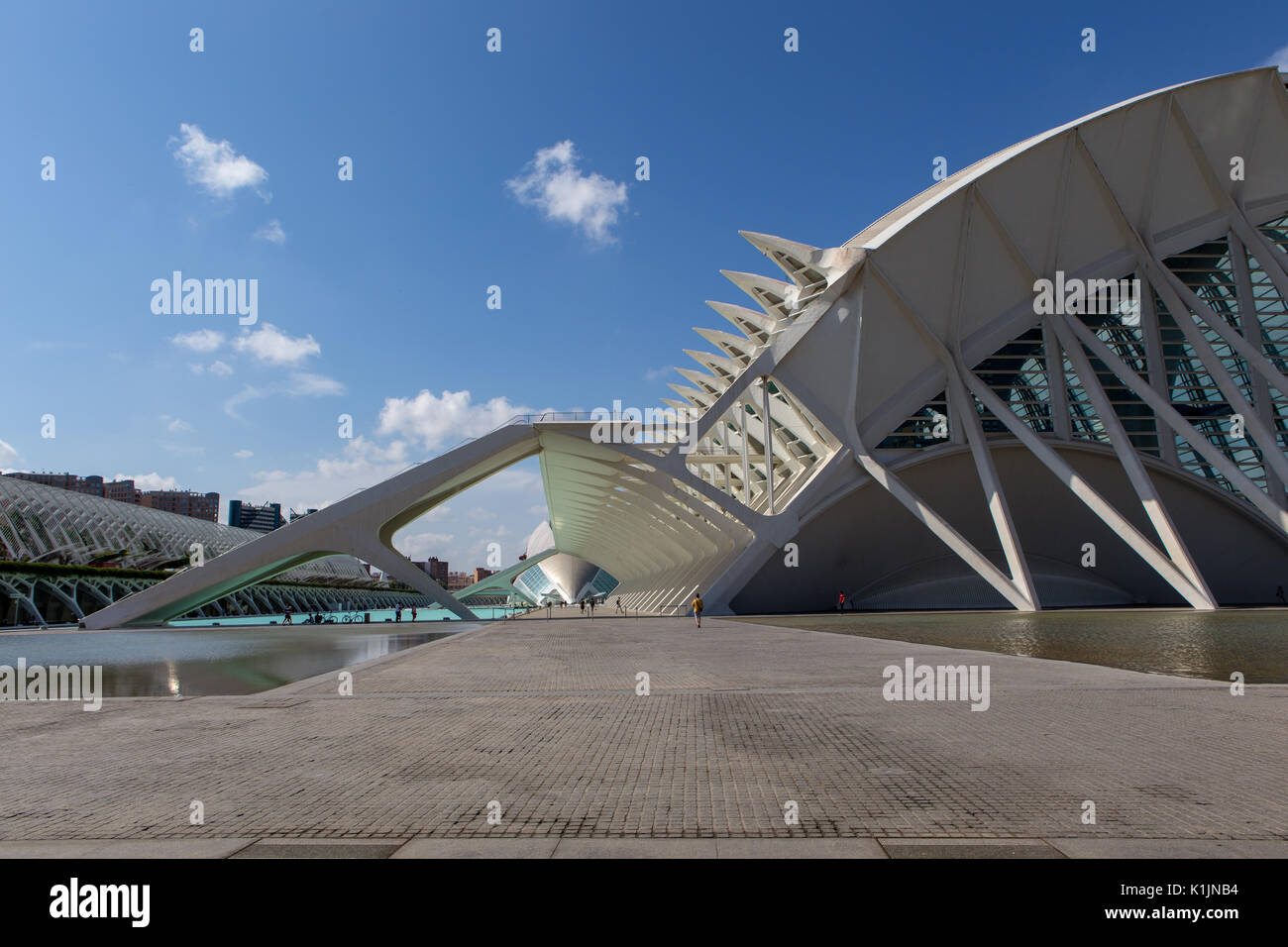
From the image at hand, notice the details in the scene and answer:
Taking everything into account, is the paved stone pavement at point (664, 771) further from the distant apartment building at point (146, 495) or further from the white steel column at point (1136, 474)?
the distant apartment building at point (146, 495)

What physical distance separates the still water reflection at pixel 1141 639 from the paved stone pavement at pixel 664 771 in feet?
6.21

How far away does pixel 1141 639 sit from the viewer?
45.0 ft

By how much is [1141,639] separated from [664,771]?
12321 millimetres

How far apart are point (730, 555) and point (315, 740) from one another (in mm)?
23261

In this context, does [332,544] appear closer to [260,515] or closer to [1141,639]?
[1141,639]

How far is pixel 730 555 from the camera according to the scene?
93.4 ft

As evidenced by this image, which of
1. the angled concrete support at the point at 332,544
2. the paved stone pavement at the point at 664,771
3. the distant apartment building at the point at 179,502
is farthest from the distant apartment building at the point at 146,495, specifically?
the paved stone pavement at the point at 664,771

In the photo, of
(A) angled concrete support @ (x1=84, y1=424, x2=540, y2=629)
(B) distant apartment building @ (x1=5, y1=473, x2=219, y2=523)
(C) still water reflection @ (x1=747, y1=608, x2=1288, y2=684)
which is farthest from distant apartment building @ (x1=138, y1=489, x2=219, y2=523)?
(C) still water reflection @ (x1=747, y1=608, x2=1288, y2=684)

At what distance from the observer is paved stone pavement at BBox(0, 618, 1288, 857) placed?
3.56 m

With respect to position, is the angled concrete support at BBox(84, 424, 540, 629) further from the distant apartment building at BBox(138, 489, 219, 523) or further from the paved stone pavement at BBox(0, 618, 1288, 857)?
the distant apartment building at BBox(138, 489, 219, 523)

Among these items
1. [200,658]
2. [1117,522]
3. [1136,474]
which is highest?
[1136,474]

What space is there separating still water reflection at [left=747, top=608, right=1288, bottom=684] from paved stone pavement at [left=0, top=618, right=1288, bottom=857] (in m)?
1.89

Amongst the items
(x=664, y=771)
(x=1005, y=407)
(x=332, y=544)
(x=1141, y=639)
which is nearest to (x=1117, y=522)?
(x=1005, y=407)
